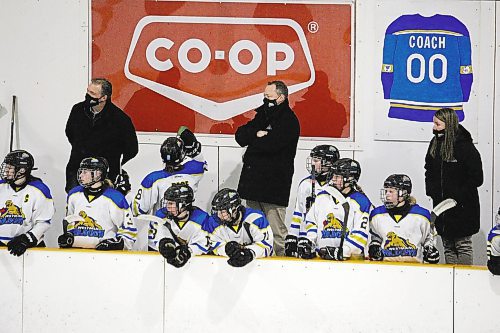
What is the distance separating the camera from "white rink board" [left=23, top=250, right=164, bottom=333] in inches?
221

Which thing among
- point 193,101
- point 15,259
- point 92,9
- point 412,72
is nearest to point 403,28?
point 412,72

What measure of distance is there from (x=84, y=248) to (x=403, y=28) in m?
2.89

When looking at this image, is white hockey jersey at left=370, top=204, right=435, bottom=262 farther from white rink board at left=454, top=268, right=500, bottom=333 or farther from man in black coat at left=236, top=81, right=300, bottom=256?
man in black coat at left=236, top=81, right=300, bottom=256

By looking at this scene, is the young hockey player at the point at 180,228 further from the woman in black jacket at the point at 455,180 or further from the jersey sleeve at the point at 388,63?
the jersey sleeve at the point at 388,63

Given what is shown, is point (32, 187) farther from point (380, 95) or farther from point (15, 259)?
point (380, 95)

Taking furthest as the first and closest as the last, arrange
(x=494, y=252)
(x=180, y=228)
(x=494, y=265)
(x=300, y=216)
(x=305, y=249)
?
1. (x=300, y=216)
2. (x=180, y=228)
3. (x=305, y=249)
4. (x=494, y=252)
5. (x=494, y=265)

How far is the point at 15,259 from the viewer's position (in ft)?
18.8

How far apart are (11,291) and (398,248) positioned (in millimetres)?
2144

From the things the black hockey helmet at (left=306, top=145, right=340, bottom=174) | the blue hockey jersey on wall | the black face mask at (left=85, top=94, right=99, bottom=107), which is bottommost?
the black hockey helmet at (left=306, top=145, right=340, bottom=174)

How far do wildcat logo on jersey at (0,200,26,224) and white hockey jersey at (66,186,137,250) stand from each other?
10.9 inches

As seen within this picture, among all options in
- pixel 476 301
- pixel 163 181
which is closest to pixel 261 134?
pixel 163 181

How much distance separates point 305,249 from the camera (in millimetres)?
5609

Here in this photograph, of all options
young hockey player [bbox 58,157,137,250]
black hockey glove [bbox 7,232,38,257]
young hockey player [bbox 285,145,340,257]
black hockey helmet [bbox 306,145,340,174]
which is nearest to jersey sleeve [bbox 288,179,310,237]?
young hockey player [bbox 285,145,340,257]

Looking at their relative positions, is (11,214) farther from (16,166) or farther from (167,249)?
(167,249)
